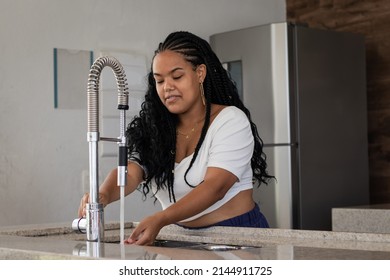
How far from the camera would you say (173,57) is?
225cm

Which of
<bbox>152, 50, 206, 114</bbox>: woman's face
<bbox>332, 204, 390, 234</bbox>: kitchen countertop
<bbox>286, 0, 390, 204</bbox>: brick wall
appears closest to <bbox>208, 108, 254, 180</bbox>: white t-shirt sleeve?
<bbox>152, 50, 206, 114</bbox>: woman's face

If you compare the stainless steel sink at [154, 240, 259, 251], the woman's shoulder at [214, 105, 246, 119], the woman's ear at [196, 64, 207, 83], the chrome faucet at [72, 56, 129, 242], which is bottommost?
the stainless steel sink at [154, 240, 259, 251]

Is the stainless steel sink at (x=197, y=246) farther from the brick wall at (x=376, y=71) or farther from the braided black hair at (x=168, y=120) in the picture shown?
the brick wall at (x=376, y=71)

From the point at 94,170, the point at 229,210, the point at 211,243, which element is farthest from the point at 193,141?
the point at 94,170

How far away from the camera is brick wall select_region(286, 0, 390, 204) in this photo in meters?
4.55

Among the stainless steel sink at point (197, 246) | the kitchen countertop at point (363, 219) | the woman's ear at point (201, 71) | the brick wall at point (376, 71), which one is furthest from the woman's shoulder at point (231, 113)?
the brick wall at point (376, 71)

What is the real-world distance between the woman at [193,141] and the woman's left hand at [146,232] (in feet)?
0.77

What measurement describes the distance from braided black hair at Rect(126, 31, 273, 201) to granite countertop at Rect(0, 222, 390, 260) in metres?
0.18

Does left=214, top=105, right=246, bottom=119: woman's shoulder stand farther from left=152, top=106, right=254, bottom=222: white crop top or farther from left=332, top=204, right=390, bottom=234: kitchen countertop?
left=332, top=204, right=390, bottom=234: kitchen countertop

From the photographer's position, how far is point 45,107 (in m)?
A: 3.86

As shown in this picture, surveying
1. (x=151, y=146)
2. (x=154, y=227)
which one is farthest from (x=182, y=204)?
(x=151, y=146)

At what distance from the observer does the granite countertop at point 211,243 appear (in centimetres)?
→ 138

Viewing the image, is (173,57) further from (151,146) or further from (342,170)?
(342,170)

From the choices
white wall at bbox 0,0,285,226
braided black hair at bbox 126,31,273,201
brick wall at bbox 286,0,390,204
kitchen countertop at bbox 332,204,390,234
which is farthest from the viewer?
brick wall at bbox 286,0,390,204
